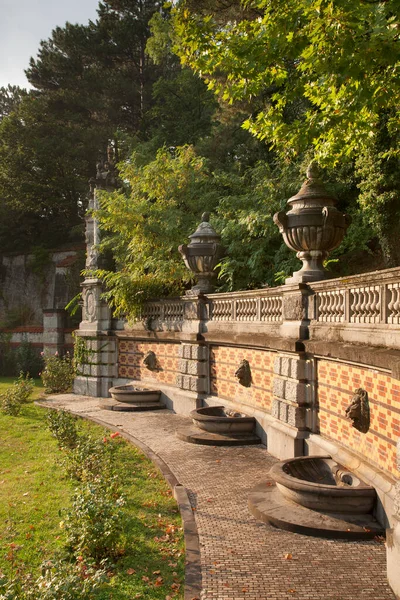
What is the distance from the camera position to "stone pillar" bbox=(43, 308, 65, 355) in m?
25.6

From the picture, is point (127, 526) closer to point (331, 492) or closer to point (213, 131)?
point (331, 492)

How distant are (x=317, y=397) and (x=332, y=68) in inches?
195

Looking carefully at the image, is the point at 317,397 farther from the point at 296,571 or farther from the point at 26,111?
the point at 26,111

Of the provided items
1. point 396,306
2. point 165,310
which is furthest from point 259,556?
point 165,310

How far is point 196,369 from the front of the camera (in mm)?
13188

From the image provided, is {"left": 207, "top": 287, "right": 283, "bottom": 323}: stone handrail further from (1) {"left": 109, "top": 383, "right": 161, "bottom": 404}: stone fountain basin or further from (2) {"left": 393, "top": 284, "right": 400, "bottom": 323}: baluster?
(2) {"left": 393, "top": 284, "right": 400, "bottom": 323}: baluster

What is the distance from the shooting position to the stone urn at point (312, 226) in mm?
9141

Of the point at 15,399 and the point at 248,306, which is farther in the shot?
the point at 15,399

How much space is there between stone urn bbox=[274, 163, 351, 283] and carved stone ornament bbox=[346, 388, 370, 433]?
8.81 feet

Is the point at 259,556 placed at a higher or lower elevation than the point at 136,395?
lower

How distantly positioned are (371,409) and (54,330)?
21002 mm

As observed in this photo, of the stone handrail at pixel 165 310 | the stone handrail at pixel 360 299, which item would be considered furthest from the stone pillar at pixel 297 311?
the stone handrail at pixel 165 310

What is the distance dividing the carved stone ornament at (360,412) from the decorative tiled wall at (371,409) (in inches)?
3.1

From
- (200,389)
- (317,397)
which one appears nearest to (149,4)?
(200,389)
